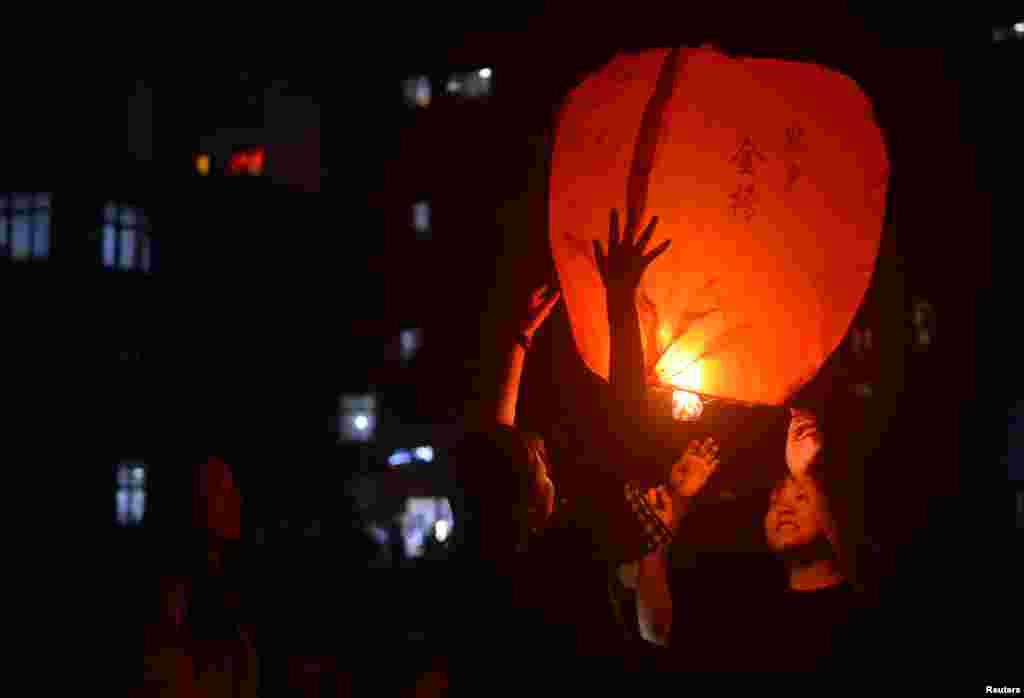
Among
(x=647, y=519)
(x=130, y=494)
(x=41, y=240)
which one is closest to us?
(x=647, y=519)

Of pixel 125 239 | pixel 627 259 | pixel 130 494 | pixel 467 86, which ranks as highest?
pixel 467 86

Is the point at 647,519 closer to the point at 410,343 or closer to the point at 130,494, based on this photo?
the point at 130,494

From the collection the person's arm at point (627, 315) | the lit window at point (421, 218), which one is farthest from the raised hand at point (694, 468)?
the lit window at point (421, 218)

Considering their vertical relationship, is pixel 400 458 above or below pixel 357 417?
below

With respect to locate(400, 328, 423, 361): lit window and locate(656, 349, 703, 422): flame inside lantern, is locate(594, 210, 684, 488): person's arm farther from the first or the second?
locate(400, 328, 423, 361): lit window

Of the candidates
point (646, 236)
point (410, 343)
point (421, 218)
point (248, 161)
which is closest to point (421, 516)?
point (410, 343)

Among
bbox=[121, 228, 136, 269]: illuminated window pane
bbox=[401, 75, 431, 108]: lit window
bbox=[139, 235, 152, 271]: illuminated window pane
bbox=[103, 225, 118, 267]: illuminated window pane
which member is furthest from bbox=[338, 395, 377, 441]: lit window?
bbox=[401, 75, 431, 108]: lit window

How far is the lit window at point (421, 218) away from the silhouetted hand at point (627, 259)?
26557mm

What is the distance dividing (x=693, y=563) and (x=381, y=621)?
4.61 m

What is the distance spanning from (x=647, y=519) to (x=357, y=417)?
86.2ft

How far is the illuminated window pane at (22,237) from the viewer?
24.0 m

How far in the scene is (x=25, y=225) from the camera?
24.1 m

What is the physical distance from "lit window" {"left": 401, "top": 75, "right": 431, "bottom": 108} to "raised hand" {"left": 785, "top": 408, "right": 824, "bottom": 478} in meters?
27.3

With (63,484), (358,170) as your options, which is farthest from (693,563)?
(358,170)
